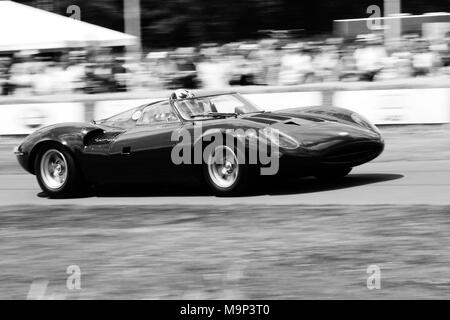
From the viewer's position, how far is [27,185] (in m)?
11.1

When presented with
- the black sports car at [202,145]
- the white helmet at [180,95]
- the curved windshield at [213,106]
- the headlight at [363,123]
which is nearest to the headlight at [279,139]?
the black sports car at [202,145]

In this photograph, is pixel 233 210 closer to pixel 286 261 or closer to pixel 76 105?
pixel 286 261

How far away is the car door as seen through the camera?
8.88 metres

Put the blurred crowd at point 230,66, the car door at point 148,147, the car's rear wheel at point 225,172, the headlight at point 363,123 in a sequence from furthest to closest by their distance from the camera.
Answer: the blurred crowd at point 230,66, the headlight at point 363,123, the car door at point 148,147, the car's rear wheel at point 225,172

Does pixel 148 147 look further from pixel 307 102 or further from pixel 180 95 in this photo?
pixel 307 102

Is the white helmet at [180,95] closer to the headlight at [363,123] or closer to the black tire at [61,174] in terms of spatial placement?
the black tire at [61,174]

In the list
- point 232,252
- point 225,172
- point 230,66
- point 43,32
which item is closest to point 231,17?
point 43,32

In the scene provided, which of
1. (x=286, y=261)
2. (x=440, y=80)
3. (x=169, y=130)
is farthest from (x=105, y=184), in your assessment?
(x=440, y=80)

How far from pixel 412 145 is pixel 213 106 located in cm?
453

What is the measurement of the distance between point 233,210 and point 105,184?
2.16 meters


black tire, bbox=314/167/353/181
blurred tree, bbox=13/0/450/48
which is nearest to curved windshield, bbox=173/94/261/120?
black tire, bbox=314/167/353/181

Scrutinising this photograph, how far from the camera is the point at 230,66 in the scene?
17.2 metres

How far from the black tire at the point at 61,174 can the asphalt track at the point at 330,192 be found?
0.11 m

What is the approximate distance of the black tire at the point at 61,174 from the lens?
9.55m
